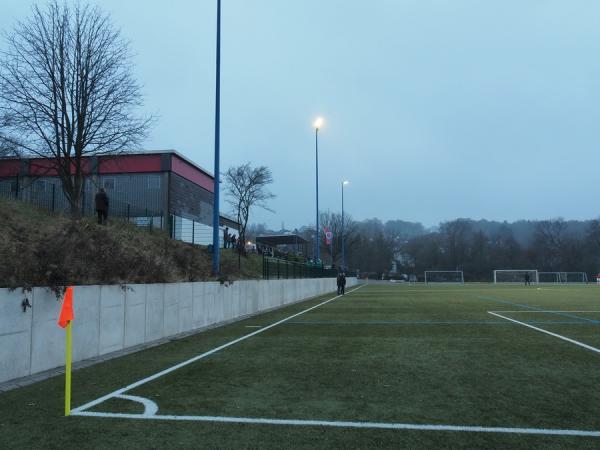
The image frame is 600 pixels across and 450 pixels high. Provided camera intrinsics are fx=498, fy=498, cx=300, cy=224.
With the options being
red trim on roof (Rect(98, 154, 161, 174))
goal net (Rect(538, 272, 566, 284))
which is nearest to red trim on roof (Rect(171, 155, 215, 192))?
red trim on roof (Rect(98, 154, 161, 174))

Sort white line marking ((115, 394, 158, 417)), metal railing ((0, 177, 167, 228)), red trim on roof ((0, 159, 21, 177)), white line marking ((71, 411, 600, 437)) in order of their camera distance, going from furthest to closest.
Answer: red trim on roof ((0, 159, 21, 177)) → metal railing ((0, 177, 167, 228)) → white line marking ((115, 394, 158, 417)) → white line marking ((71, 411, 600, 437))

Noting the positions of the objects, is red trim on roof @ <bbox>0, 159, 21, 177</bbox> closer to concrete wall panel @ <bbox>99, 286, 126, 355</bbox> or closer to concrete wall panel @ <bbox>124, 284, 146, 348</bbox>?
concrete wall panel @ <bbox>124, 284, 146, 348</bbox>

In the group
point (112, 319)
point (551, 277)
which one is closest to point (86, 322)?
point (112, 319)

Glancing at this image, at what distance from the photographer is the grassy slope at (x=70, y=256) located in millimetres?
8555

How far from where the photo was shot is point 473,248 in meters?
124

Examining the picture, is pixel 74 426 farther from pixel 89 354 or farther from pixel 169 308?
pixel 169 308

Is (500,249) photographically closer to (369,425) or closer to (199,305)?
(199,305)

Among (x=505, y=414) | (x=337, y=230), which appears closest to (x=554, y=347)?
(x=505, y=414)

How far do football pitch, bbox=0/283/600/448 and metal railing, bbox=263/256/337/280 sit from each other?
13.1 m

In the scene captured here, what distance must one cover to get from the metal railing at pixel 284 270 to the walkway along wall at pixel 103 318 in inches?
255

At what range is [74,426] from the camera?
5316 mm

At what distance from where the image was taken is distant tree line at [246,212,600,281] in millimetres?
111875

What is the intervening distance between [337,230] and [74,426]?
96212 mm

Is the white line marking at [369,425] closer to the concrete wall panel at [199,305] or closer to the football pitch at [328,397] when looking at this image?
the football pitch at [328,397]
